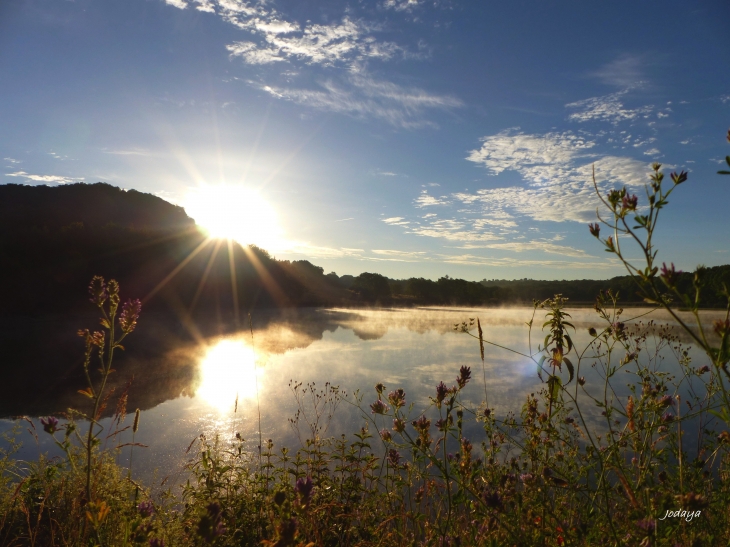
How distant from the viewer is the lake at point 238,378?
4.03 metres

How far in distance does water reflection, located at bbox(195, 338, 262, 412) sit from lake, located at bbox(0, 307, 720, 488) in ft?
0.06

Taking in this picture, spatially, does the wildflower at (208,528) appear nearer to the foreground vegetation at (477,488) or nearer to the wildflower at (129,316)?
the foreground vegetation at (477,488)

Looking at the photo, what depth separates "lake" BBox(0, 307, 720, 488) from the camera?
4.03m

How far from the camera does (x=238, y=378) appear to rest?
631 centimetres

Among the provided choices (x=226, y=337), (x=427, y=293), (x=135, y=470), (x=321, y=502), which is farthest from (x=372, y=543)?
(x=427, y=293)

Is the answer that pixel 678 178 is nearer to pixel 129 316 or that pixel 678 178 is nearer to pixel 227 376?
pixel 129 316

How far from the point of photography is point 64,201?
119 feet

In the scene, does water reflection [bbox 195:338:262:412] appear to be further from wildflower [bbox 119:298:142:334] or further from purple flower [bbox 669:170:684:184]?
purple flower [bbox 669:170:684:184]

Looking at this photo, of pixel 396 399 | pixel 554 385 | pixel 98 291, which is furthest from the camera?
pixel 554 385

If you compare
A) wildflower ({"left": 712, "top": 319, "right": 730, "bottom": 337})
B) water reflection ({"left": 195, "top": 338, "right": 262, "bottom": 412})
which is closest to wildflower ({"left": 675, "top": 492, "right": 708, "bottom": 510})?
wildflower ({"left": 712, "top": 319, "right": 730, "bottom": 337})

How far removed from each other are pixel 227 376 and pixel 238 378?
0.84 feet

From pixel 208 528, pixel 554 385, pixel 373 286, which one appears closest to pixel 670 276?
pixel 554 385

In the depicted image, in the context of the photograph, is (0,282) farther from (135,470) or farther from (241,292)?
(135,470)

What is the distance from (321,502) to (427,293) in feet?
120
